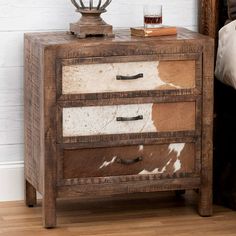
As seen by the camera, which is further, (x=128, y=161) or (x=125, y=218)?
(x=125, y=218)

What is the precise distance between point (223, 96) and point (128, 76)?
505 mm

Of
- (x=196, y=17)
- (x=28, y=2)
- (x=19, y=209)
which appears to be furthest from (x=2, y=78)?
(x=196, y=17)

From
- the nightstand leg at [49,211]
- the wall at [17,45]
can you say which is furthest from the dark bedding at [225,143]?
the nightstand leg at [49,211]

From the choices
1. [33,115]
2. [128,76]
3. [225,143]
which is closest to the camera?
[128,76]

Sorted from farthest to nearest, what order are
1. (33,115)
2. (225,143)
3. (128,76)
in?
(225,143), (33,115), (128,76)

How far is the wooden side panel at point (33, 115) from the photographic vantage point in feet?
9.70

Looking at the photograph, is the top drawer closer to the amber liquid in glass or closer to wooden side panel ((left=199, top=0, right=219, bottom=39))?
the amber liquid in glass

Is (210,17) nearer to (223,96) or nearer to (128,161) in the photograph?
(223,96)

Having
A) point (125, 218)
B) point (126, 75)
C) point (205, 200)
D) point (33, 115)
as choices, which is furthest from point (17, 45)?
point (205, 200)

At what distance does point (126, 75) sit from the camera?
2.92 metres

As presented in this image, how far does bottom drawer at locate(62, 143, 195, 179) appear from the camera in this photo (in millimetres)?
2939

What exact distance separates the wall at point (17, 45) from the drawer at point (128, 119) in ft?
1.45

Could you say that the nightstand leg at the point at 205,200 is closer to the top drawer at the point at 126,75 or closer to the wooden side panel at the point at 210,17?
the top drawer at the point at 126,75

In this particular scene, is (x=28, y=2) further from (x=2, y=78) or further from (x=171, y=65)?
(x=171, y=65)
